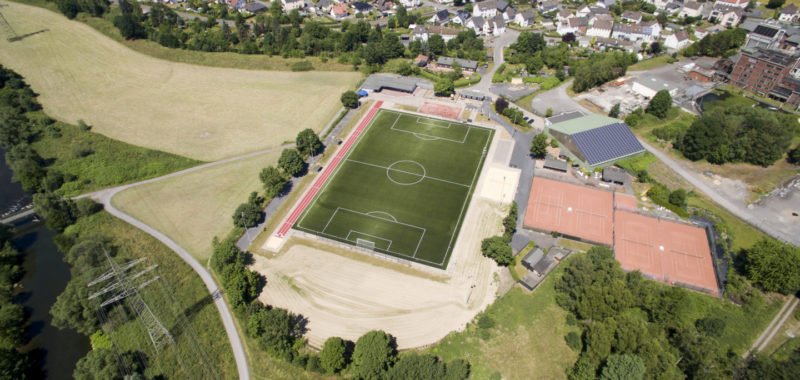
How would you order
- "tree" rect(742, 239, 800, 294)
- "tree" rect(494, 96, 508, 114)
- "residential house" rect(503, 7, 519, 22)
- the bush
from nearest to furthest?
1. "tree" rect(742, 239, 800, 294)
2. "tree" rect(494, 96, 508, 114)
3. the bush
4. "residential house" rect(503, 7, 519, 22)

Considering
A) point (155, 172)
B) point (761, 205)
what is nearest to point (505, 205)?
point (761, 205)

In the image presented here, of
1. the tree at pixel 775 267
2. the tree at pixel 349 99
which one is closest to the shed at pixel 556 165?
the tree at pixel 775 267

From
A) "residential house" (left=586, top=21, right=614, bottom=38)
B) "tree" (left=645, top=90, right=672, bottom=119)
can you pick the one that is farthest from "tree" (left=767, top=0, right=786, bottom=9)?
"tree" (left=645, top=90, right=672, bottom=119)

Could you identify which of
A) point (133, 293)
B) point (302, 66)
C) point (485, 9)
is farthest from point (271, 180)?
point (485, 9)

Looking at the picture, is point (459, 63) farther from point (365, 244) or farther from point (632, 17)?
point (632, 17)

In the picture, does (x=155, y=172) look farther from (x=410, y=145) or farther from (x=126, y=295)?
(x=410, y=145)

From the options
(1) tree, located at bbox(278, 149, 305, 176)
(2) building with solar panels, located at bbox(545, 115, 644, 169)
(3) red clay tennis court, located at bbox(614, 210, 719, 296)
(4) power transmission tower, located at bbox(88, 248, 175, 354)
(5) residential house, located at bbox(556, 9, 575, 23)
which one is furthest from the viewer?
(5) residential house, located at bbox(556, 9, 575, 23)

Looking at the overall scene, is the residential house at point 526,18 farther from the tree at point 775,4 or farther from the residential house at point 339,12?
the tree at point 775,4

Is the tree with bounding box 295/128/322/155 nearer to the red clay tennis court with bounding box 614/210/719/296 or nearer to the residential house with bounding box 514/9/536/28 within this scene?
the red clay tennis court with bounding box 614/210/719/296
